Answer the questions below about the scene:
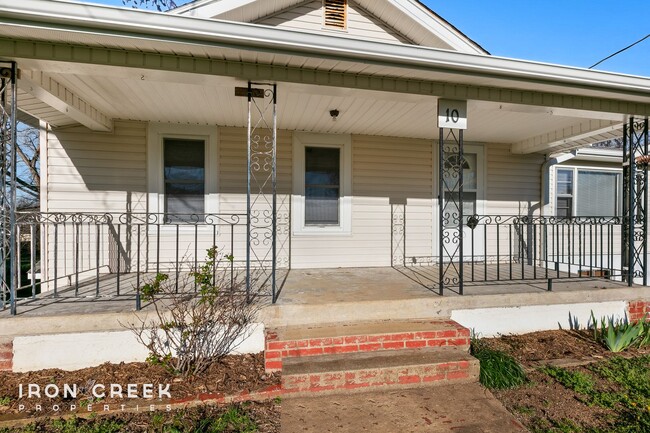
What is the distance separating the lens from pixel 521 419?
9.17ft

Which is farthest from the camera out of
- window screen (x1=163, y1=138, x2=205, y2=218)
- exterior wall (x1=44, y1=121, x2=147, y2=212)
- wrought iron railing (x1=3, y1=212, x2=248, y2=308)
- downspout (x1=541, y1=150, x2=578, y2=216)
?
downspout (x1=541, y1=150, x2=578, y2=216)

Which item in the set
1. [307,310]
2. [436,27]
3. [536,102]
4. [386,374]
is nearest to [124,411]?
[307,310]

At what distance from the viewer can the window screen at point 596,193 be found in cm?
793

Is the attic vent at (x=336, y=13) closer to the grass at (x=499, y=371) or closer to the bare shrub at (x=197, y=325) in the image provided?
the bare shrub at (x=197, y=325)

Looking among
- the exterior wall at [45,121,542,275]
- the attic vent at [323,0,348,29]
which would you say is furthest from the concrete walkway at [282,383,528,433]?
the attic vent at [323,0,348,29]

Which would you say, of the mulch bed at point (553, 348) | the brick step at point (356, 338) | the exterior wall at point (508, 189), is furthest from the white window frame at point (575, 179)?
the brick step at point (356, 338)

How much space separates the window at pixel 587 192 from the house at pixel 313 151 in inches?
1.8

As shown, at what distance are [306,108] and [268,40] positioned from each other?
1.81 m

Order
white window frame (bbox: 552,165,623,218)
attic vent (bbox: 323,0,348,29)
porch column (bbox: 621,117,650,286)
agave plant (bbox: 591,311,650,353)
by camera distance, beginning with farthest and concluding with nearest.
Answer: white window frame (bbox: 552,165,623,218)
attic vent (bbox: 323,0,348,29)
porch column (bbox: 621,117,650,286)
agave plant (bbox: 591,311,650,353)

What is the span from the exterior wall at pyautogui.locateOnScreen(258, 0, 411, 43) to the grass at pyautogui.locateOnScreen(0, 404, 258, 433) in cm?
558

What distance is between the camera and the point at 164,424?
8.82 feet

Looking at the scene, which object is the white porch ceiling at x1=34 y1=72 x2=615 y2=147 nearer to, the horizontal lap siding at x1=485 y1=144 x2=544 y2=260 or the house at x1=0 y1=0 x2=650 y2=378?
the house at x1=0 y1=0 x2=650 y2=378

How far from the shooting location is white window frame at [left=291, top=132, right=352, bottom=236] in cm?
623

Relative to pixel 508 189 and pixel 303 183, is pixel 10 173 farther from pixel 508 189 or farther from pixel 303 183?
pixel 508 189
